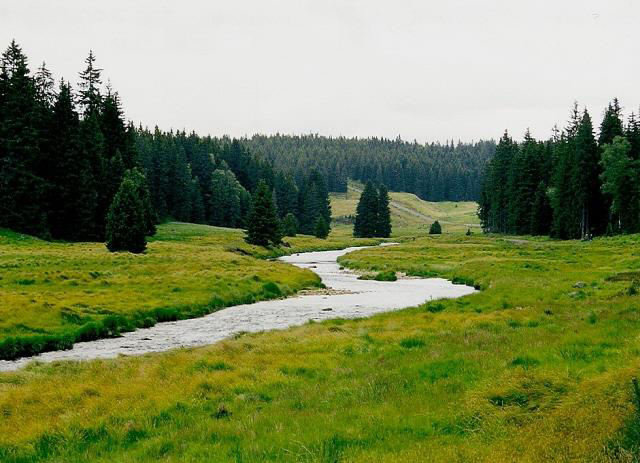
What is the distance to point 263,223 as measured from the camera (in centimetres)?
8550

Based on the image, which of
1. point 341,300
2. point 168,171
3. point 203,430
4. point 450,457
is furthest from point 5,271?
point 168,171

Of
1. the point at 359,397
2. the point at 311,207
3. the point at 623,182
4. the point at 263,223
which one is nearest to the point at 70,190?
the point at 263,223

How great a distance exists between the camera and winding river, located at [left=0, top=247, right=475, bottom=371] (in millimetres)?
21875

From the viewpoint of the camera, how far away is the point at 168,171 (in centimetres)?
12562

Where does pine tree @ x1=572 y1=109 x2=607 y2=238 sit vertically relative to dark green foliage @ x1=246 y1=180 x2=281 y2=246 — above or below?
above

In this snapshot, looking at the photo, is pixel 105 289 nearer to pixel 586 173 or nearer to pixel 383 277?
pixel 383 277

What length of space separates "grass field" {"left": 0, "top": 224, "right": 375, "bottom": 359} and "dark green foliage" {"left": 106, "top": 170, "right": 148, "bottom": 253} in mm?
3649

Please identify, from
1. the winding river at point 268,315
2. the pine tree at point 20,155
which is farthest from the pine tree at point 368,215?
the winding river at point 268,315

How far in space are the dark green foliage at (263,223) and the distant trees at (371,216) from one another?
62132mm

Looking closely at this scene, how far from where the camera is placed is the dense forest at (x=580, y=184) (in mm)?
74688

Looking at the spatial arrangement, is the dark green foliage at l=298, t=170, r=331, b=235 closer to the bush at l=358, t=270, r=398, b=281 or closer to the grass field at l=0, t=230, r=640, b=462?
the bush at l=358, t=270, r=398, b=281

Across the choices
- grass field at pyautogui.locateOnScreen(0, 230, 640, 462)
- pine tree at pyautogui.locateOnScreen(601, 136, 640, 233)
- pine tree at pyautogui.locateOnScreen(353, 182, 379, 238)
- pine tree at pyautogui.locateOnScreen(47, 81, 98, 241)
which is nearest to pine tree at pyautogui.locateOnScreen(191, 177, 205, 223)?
pine tree at pyautogui.locateOnScreen(353, 182, 379, 238)

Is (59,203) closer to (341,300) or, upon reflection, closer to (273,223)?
(273,223)

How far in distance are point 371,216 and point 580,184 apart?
229ft
